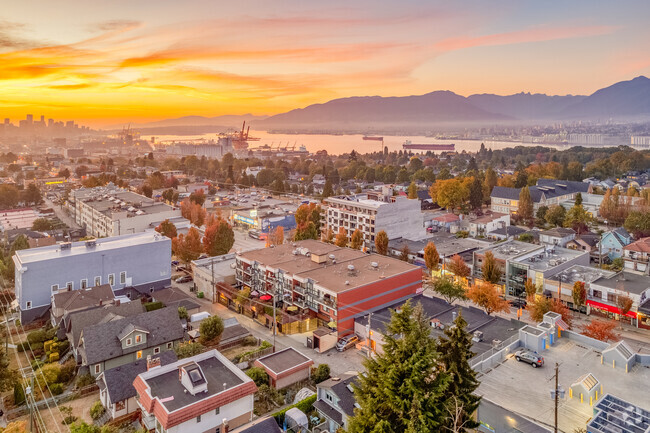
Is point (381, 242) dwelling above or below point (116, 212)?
below

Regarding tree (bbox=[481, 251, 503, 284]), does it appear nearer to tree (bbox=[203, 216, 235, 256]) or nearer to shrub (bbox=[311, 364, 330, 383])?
shrub (bbox=[311, 364, 330, 383])

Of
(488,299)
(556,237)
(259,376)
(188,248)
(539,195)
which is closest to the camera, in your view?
A: (259,376)

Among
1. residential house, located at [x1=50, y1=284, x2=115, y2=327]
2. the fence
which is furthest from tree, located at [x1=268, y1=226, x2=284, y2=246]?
the fence

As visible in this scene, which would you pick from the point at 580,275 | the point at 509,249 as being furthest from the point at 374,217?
the point at 580,275

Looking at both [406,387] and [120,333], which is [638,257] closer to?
[406,387]

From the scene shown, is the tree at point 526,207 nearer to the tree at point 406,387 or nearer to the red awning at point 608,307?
the red awning at point 608,307

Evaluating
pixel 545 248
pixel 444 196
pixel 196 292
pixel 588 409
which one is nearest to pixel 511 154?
pixel 444 196
